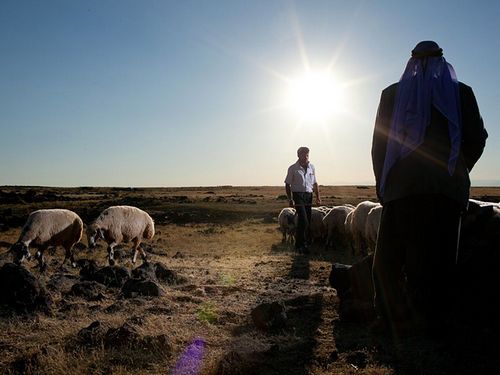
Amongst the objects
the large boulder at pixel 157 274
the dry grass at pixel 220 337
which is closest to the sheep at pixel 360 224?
the dry grass at pixel 220 337

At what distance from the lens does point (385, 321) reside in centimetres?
425

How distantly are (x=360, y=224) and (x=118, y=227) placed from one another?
705 centimetres

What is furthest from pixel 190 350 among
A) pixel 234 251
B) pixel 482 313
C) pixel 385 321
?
pixel 234 251

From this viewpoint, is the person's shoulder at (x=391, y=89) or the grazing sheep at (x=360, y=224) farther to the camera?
the grazing sheep at (x=360, y=224)

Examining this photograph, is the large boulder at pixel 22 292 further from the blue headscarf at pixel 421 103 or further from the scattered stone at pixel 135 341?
the blue headscarf at pixel 421 103

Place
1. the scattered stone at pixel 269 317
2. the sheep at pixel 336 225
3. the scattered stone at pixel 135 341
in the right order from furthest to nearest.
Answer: the sheep at pixel 336 225
the scattered stone at pixel 269 317
the scattered stone at pixel 135 341

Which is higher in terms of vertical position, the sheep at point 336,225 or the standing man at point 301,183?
the standing man at point 301,183

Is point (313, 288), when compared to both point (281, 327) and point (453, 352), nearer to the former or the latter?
point (281, 327)

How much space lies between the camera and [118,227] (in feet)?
42.5

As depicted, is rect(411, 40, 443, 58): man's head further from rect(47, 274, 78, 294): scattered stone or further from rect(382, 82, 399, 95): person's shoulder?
rect(47, 274, 78, 294): scattered stone

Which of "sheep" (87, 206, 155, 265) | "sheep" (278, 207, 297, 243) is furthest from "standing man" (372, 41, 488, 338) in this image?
"sheep" (278, 207, 297, 243)

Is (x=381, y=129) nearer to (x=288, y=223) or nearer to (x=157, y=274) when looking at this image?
(x=157, y=274)

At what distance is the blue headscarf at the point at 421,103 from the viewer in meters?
3.58

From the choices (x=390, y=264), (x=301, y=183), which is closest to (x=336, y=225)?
(x=301, y=183)
